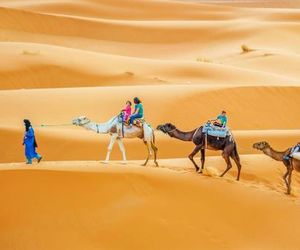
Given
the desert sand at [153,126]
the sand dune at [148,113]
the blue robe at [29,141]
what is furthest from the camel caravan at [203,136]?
the sand dune at [148,113]

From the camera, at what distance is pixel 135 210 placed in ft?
38.4

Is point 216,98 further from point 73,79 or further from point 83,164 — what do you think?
point 83,164

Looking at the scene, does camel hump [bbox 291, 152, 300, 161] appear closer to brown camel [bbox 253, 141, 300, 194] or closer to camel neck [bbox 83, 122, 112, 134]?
brown camel [bbox 253, 141, 300, 194]

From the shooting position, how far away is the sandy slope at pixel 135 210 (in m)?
11.1

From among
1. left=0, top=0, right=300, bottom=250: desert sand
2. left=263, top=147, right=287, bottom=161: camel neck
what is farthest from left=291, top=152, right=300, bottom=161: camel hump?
left=0, top=0, right=300, bottom=250: desert sand

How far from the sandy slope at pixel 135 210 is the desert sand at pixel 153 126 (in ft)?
0.07

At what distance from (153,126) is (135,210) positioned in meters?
10.1

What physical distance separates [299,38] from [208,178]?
35283mm

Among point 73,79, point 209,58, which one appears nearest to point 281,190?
point 73,79

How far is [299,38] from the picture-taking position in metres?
47.1

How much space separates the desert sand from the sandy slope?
0.8 inches

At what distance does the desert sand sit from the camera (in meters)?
11.5

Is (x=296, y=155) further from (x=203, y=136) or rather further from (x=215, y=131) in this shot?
(x=203, y=136)

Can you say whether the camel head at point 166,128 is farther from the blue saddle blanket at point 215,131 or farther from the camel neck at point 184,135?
the blue saddle blanket at point 215,131
